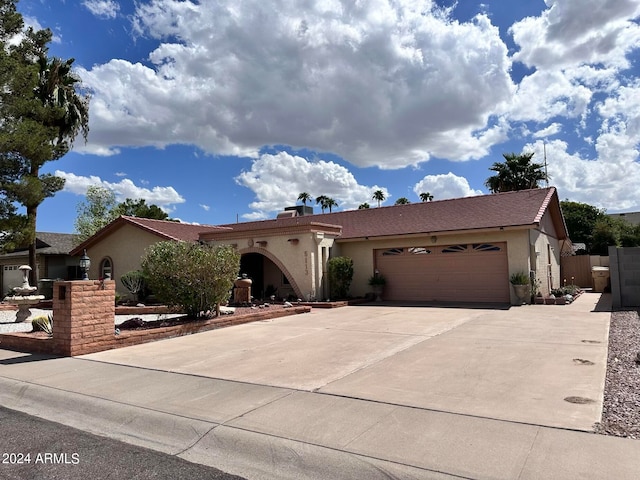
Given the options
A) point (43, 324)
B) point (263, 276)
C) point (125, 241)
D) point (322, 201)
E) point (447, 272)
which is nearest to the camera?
point (43, 324)

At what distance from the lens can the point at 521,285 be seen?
17094 millimetres

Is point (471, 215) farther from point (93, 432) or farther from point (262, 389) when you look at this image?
point (93, 432)

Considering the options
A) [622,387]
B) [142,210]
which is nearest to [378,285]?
[622,387]

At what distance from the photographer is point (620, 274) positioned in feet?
49.0

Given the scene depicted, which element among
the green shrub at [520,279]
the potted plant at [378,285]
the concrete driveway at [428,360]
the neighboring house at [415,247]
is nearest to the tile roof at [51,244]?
the neighboring house at [415,247]

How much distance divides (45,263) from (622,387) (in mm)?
33499

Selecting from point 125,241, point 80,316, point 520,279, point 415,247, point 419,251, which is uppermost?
point 125,241

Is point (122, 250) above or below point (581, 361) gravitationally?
above

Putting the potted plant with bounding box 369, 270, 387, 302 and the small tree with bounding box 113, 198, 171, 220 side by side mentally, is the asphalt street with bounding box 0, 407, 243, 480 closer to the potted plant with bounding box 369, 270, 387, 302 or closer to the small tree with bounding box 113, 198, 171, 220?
the potted plant with bounding box 369, 270, 387, 302

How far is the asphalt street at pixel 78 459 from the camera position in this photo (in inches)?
166

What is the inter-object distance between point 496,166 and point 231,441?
34212 millimetres

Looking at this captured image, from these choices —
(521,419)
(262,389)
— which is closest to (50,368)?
(262,389)

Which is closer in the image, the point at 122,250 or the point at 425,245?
the point at 425,245

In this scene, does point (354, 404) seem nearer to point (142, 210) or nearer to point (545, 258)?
point (545, 258)
